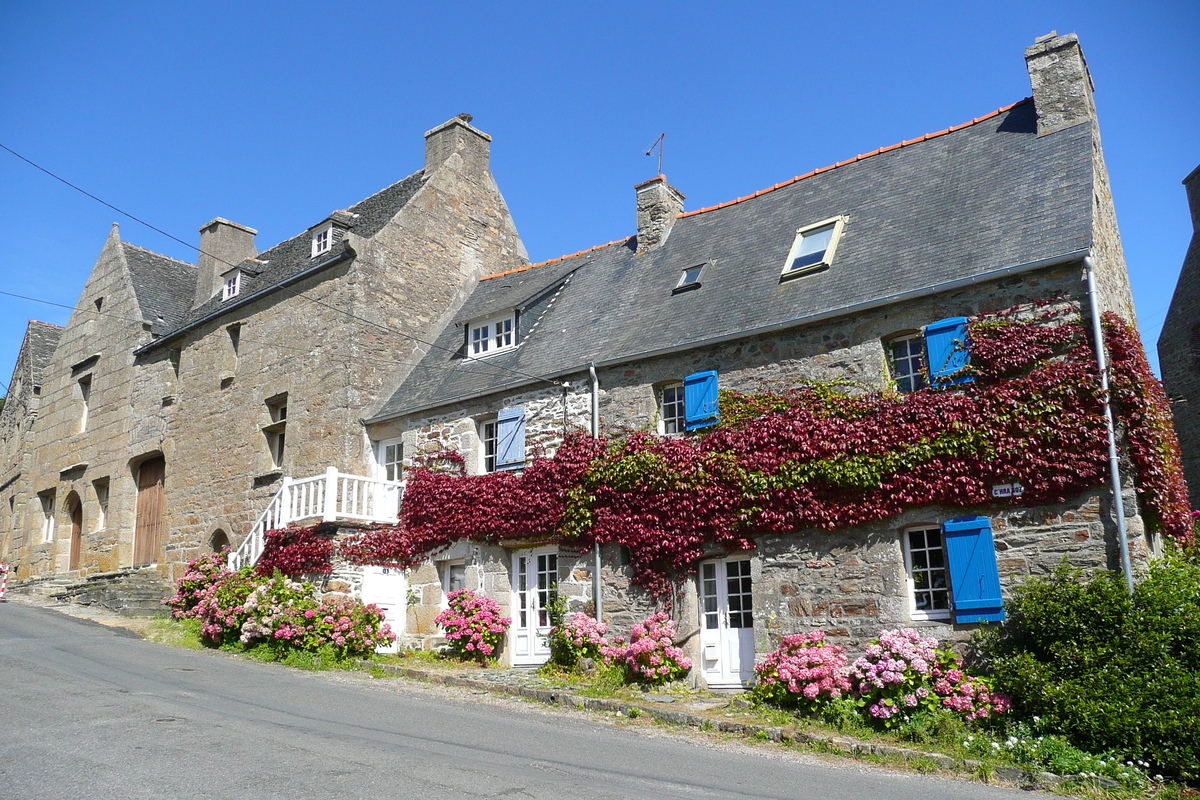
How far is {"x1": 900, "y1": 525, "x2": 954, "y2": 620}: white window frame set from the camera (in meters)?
11.0

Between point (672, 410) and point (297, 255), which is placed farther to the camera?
point (297, 255)

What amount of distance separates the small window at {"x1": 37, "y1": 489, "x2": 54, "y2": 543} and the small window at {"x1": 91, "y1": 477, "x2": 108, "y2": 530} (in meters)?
2.41

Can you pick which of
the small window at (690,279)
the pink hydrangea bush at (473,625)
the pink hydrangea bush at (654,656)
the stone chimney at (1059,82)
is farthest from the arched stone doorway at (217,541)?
the stone chimney at (1059,82)

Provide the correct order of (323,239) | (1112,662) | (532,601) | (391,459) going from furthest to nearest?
(323,239)
(391,459)
(532,601)
(1112,662)

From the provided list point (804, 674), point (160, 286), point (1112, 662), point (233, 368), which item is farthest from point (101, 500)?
point (1112, 662)

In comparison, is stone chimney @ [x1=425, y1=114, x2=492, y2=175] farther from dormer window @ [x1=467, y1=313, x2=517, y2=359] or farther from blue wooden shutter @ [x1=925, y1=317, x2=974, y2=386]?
blue wooden shutter @ [x1=925, y1=317, x2=974, y2=386]

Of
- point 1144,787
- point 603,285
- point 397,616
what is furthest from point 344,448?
point 1144,787

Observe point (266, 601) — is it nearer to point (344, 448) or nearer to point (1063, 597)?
point (344, 448)

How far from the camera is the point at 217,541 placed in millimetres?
20172

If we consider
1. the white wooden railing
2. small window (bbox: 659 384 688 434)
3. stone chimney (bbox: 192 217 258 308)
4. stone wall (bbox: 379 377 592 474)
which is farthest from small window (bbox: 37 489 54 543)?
small window (bbox: 659 384 688 434)

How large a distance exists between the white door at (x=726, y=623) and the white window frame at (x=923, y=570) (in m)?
2.29

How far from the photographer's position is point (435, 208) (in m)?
20.5

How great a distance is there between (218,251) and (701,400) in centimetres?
1659

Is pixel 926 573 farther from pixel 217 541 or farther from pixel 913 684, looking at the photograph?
pixel 217 541
